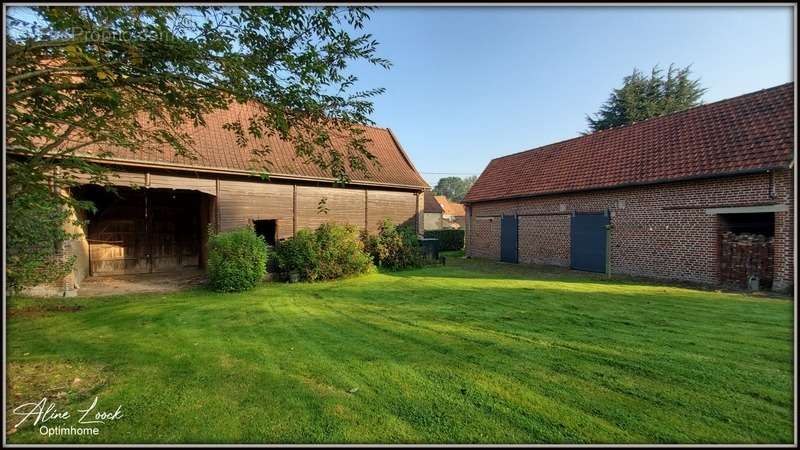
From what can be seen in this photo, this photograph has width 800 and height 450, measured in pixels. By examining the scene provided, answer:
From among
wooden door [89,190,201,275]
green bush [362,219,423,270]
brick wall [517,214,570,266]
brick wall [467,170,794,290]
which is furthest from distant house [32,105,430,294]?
brick wall [467,170,794,290]

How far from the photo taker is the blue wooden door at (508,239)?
16141mm

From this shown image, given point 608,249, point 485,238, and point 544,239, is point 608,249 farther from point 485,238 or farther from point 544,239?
point 485,238

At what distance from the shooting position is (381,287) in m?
9.55

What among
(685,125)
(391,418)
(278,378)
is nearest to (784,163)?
(685,125)

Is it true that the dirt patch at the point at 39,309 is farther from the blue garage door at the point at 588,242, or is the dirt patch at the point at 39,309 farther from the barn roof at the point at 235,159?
the blue garage door at the point at 588,242

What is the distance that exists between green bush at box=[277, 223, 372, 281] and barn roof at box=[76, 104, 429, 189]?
2194 mm

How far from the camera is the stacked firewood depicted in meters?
8.91

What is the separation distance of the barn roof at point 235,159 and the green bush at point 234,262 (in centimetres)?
213

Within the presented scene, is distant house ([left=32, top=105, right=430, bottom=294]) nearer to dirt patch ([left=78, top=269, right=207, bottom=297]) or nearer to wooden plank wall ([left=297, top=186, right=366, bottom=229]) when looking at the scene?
wooden plank wall ([left=297, top=186, right=366, bottom=229])

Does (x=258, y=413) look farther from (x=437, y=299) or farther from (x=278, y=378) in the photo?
(x=437, y=299)

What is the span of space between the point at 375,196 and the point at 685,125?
11.5m

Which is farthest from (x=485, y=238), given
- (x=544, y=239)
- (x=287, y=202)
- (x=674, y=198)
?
(x=287, y=202)

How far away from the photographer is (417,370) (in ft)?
12.5

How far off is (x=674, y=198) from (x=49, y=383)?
566 inches
